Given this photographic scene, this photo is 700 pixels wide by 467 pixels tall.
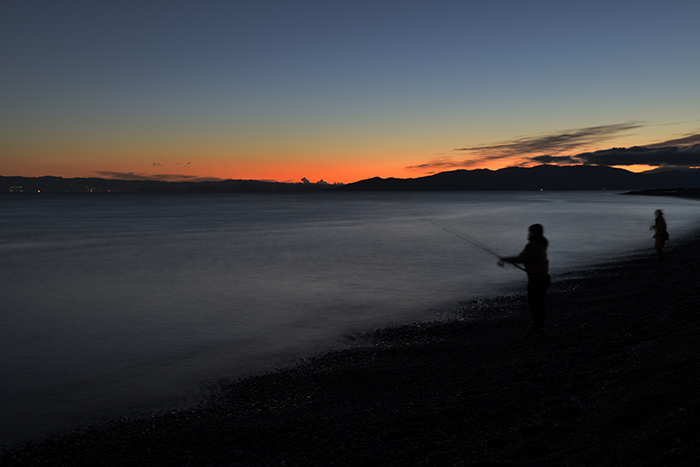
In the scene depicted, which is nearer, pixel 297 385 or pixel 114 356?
pixel 297 385

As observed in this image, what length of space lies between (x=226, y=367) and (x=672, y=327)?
779cm

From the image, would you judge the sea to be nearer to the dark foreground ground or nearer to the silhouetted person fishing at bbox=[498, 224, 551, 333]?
the dark foreground ground

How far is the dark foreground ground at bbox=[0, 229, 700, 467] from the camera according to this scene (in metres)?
4.34

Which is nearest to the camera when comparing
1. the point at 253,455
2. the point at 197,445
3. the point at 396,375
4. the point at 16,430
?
the point at 253,455

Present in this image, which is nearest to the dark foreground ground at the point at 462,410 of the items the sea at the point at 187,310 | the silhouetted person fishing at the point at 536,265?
the silhouetted person fishing at the point at 536,265

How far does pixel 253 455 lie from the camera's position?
5055mm

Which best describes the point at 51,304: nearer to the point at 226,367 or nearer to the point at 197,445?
the point at 226,367

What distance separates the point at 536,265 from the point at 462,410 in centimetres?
357

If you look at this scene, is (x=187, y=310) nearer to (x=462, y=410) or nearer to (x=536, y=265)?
(x=536, y=265)

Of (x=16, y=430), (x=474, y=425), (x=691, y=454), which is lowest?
(x=16, y=430)

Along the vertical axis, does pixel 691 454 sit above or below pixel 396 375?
above

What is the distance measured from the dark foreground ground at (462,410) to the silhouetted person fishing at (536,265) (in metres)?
0.56

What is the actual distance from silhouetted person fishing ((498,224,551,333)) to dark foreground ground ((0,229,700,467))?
562mm

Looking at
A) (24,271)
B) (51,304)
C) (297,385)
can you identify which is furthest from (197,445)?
(24,271)
